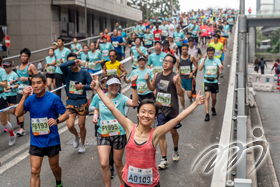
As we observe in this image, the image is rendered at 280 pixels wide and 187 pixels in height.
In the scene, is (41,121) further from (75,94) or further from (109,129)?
(75,94)

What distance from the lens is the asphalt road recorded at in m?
6.12

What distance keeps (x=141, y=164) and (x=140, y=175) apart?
0.12 meters

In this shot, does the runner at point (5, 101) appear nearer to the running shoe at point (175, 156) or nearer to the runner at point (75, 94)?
the runner at point (75, 94)

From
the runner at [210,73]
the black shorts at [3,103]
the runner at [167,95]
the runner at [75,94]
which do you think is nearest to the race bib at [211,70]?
the runner at [210,73]

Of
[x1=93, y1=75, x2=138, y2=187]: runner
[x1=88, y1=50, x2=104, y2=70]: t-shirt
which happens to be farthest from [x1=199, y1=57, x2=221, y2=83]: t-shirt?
[x1=93, y1=75, x2=138, y2=187]: runner

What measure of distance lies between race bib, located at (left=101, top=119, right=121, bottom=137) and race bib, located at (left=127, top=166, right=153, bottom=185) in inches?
62.5

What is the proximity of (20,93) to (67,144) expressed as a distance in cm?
186

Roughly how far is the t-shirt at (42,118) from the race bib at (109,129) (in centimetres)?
70

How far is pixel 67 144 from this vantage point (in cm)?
829

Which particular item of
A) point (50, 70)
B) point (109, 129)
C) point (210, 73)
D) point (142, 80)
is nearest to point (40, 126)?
point (109, 129)

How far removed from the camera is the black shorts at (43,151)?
511cm

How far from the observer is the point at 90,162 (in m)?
7.04

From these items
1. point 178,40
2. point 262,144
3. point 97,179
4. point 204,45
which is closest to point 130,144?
point 97,179

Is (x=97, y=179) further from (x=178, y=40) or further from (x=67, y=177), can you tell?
(x=178, y=40)
